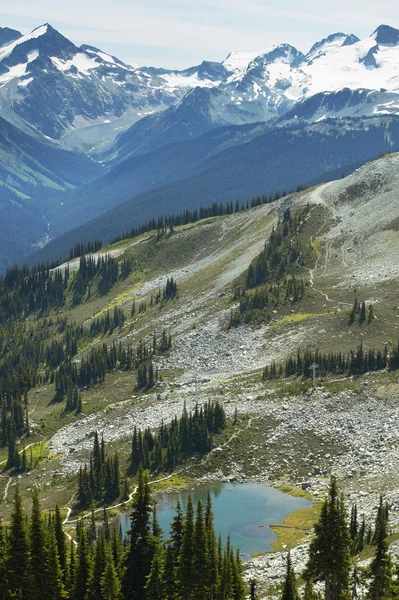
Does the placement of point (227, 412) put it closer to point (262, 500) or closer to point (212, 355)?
point (262, 500)

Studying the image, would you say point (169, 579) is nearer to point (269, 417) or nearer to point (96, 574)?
point (96, 574)

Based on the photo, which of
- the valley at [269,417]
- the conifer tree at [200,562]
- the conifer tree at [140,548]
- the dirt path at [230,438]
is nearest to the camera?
the conifer tree at [200,562]

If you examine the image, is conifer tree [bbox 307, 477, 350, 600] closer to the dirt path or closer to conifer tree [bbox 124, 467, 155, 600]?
conifer tree [bbox 124, 467, 155, 600]

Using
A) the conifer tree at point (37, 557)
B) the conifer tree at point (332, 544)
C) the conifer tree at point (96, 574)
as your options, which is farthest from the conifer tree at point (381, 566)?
the conifer tree at point (37, 557)

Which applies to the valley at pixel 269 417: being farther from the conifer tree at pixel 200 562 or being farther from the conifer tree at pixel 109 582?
the conifer tree at pixel 109 582

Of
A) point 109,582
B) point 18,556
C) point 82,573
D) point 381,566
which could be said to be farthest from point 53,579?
point 381,566

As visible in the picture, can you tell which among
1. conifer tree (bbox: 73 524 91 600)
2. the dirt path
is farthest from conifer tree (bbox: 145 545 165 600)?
the dirt path

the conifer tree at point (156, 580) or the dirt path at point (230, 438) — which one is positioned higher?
the conifer tree at point (156, 580)

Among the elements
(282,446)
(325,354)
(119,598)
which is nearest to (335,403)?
(282,446)
